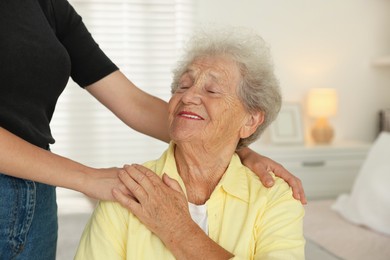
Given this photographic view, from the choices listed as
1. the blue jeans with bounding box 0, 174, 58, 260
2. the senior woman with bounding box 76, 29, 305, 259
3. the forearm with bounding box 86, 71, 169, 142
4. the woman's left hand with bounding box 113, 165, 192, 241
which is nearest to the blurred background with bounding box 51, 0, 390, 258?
the forearm with bounding box 86, 71, 169, 142

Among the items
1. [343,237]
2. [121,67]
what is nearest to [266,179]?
[343,237]

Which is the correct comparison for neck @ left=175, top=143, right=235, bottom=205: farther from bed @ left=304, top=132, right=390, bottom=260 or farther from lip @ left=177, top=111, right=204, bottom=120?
bed @ left=304, top=132, right=390, bottom=260

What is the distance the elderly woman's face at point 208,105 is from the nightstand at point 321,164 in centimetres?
248

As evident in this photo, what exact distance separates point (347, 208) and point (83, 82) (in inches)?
74.3

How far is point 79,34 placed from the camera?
5.07ft

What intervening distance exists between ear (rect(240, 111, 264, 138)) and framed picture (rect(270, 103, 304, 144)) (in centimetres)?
268

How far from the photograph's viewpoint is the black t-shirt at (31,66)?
4.18 feet

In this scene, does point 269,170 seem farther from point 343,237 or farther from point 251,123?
point 343,237

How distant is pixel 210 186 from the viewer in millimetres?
1554

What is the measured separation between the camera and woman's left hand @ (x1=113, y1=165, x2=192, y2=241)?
131cm

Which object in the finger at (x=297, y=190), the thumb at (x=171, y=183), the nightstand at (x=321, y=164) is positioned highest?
the thumb at (x=171, y=183)

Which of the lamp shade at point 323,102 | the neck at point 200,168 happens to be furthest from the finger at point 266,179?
the lamp shade at point 323,102

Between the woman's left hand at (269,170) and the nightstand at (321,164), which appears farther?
the nightstand at (321,164)

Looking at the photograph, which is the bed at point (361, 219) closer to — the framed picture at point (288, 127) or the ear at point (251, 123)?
the ear at point (251, 123)
